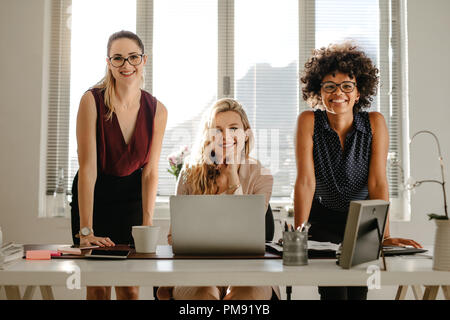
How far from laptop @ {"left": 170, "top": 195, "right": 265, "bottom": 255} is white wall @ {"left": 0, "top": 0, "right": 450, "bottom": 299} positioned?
217 centimetres

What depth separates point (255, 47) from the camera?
3.83 metres

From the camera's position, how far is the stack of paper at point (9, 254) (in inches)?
50.2

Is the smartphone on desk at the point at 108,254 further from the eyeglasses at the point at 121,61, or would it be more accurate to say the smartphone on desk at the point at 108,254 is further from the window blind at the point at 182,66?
the window blind at the point at 182,66

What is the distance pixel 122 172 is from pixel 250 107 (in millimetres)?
1713

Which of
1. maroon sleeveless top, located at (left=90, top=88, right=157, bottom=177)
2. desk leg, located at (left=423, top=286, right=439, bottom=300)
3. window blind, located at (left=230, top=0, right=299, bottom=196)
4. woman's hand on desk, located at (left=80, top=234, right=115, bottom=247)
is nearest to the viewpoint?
woman's hand on desk, located at (left=80, top=234, right=115, bottom=247)

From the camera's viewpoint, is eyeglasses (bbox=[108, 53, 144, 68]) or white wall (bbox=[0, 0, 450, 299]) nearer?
eyeglasses (bbox=[108, 53, 144, 68])

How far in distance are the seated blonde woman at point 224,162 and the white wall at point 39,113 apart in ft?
5.08

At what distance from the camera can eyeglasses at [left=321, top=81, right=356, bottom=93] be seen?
7.27ft

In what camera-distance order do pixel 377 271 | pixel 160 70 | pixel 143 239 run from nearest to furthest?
pixel 377 271
pixel 143 239
pixel 160 70

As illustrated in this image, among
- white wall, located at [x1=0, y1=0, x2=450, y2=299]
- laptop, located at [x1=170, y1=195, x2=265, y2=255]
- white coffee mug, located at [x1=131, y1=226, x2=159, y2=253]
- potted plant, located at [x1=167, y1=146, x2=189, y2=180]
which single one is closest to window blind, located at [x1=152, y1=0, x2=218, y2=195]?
potted plant, located at [x1=167, y1=146, x2=189, y2=180]

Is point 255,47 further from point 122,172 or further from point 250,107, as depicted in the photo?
point 122,172

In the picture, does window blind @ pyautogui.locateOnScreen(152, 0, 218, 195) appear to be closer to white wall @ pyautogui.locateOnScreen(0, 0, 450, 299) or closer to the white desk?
white wall @ pyautogui.locateOnScreen(0, 0, 450, 299)
